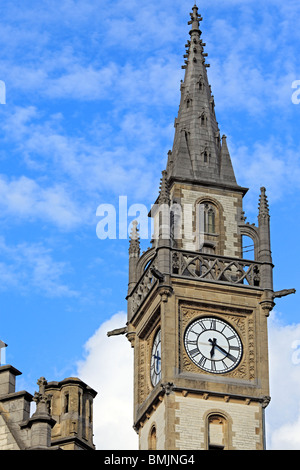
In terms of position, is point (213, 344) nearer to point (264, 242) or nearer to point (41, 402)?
point (264, 242)

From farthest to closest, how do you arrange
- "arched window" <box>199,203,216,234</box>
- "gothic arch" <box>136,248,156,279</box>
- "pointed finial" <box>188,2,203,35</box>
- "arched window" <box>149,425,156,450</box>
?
"pointed finial" <box>188,2,203,35</box> → "gothic arch" <box>136,248,156,279</box> → "arched window" <box>199,203,216,234</box> → "arched window" <box>149,425,156,450</box>

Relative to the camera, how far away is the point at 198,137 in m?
62.9

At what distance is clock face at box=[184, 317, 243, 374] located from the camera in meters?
56.7

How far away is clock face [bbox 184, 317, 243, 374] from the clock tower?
0.03 metres

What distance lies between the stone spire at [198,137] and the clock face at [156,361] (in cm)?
642

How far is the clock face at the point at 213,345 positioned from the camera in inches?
2233

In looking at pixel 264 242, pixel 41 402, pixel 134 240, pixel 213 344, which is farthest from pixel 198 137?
pixel 41 402

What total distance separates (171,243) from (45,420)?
18.8 meters

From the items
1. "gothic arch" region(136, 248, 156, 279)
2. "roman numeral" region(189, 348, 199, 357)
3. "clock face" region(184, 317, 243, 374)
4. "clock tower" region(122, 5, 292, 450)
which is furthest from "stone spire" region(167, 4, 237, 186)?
"roman numeral" region(189, 348, 199, 357)

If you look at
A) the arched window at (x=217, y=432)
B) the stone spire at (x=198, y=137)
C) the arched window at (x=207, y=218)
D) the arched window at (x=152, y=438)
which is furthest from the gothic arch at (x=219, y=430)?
the stone spire at (x=198, y=137)

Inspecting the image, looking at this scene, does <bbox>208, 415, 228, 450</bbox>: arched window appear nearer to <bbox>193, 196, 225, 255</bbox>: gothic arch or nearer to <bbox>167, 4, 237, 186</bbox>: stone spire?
<bbox>193, 196, 225, 255</bbox>: gothic arch

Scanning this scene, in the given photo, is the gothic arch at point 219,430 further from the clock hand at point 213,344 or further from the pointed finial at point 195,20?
the pointed finial at point 195,20

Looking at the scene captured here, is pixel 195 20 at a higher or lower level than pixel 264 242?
higher

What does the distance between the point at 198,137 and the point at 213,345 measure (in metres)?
9.32
